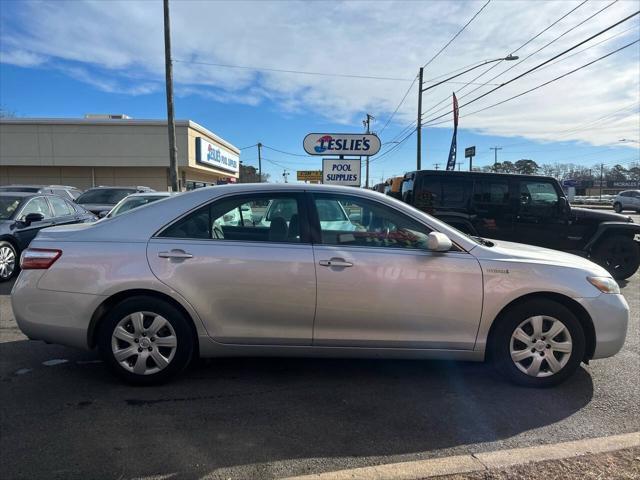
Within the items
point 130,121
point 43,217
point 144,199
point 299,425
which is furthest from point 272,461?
point 130,121

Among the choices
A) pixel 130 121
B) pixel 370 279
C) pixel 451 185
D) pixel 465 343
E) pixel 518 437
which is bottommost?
pixel 518 437

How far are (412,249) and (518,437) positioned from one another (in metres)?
1.48

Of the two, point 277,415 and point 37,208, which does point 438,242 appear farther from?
point 37,208

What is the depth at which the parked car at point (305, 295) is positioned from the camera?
355 centimetres

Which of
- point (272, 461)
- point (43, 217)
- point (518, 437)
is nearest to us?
point (272, 461)

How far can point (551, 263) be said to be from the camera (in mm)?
3705

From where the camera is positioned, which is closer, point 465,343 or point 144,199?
point 465,343

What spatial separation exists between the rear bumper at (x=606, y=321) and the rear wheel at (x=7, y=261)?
8.06 meters

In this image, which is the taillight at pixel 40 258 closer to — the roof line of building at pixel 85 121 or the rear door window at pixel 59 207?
the rear door window at pixel 59 207

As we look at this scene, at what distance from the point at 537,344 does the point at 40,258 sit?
398 centimetres

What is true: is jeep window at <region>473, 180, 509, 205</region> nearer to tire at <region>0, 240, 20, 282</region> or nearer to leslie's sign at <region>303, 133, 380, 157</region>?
leslie's sign at <region>303, 133, 380, 157</region>

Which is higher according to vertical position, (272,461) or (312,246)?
(312,246)

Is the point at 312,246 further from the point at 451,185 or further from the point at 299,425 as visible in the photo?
the point at 451,185

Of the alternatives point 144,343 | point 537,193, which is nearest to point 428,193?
point 537,193
